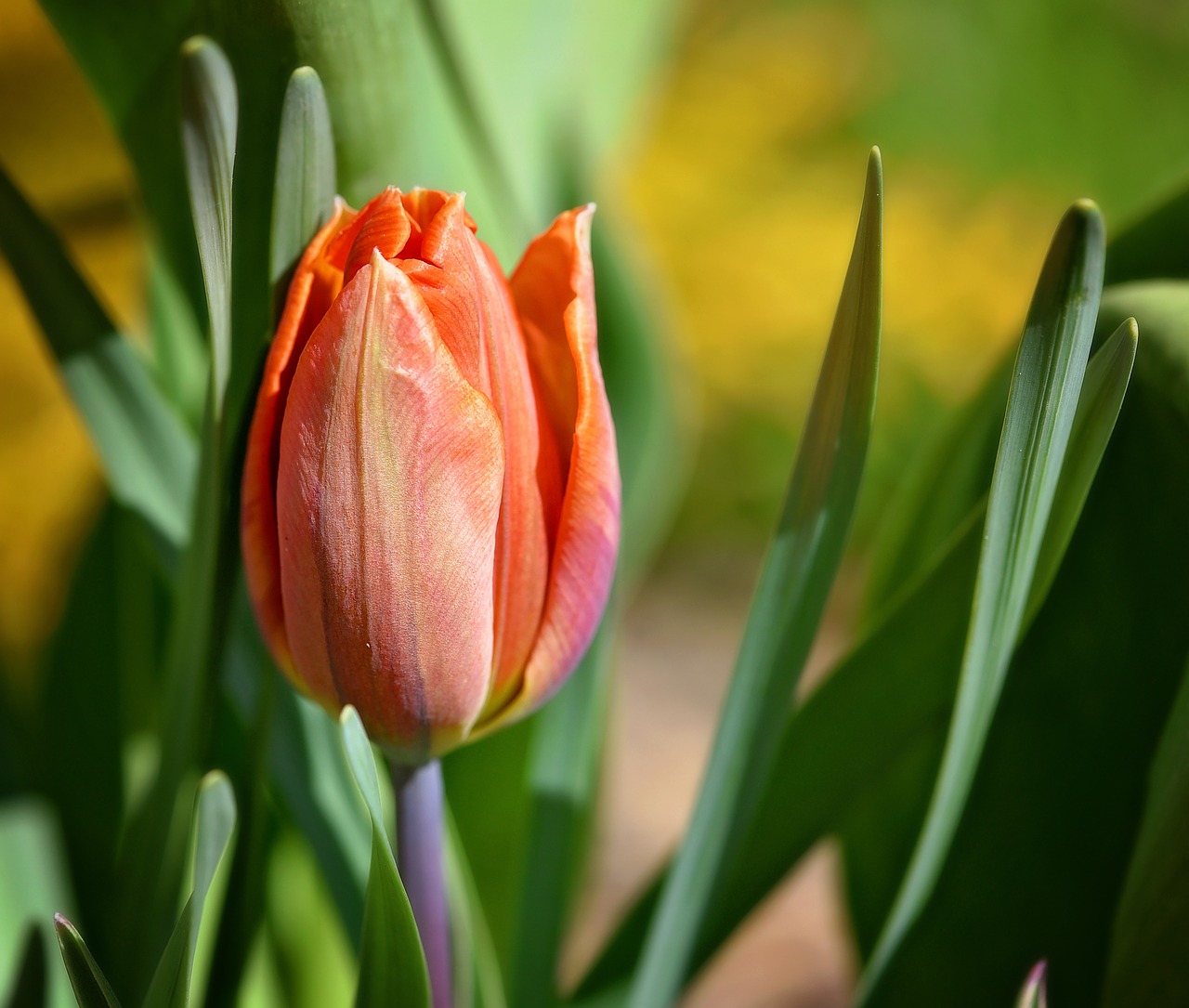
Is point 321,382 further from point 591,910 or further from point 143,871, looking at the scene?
point 591,910

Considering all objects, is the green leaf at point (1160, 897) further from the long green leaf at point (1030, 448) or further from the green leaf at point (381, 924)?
the green leaf at point (381, 924)

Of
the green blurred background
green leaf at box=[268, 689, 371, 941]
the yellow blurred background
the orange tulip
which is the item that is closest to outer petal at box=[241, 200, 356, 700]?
the orange tulip

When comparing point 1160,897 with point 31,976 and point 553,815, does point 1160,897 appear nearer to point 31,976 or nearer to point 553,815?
point 553,815

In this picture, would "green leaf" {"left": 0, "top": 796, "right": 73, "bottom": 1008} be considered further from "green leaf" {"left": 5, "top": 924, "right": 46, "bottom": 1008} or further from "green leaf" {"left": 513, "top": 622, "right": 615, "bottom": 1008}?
"green leaf" {"left": 513, "top": 622, "right": 615, "bottom": 1008}

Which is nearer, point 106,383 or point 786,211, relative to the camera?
point 106,383

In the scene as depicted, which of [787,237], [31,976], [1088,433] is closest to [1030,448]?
[1088,433]

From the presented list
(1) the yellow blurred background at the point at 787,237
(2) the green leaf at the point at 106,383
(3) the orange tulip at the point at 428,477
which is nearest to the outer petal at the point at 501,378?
(3) the orange tulip at the point at 428,477
